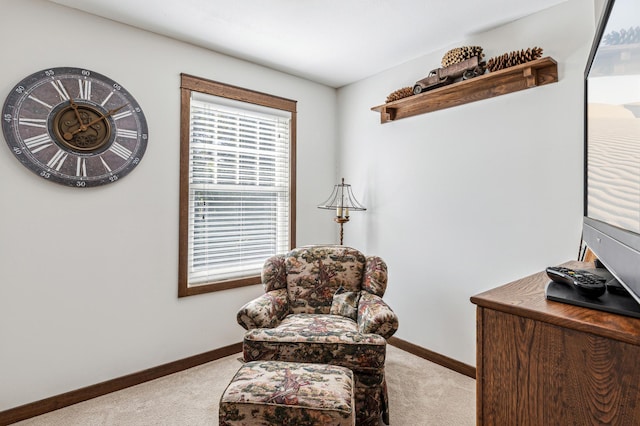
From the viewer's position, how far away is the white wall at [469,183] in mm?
2109

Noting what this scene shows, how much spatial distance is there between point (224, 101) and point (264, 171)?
2.34 feet

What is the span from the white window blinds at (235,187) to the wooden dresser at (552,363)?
7.92 feet

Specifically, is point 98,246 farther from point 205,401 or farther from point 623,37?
point 623,37

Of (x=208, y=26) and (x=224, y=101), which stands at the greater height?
(x=208, y=26)

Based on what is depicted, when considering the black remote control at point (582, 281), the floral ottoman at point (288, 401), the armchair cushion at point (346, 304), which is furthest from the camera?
the armchair cushion at point (346, 304)

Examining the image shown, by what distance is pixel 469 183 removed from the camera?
259cm

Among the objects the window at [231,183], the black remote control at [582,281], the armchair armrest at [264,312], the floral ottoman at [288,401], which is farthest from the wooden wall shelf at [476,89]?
the floral ottoman at [288,401]

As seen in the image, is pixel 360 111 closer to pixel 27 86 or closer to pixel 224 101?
pixel 224 101

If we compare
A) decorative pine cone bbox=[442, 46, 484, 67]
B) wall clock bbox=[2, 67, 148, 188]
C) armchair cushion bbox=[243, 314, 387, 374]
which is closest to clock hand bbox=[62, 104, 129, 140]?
wall clock bbox=[2, 67, 148, 188]

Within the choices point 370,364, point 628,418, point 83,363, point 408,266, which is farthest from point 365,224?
point 628,418

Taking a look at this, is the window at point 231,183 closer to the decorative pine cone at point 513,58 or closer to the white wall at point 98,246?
Result: the white wall at point 98,246

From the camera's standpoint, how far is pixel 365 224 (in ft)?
11.3

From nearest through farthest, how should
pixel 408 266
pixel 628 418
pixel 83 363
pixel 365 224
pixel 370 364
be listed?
pixel 628 418, pixel 370 364, pixel 83 363, pixel 408 266, pixel 365 224

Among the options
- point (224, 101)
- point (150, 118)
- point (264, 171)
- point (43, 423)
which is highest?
point (224, 101)
